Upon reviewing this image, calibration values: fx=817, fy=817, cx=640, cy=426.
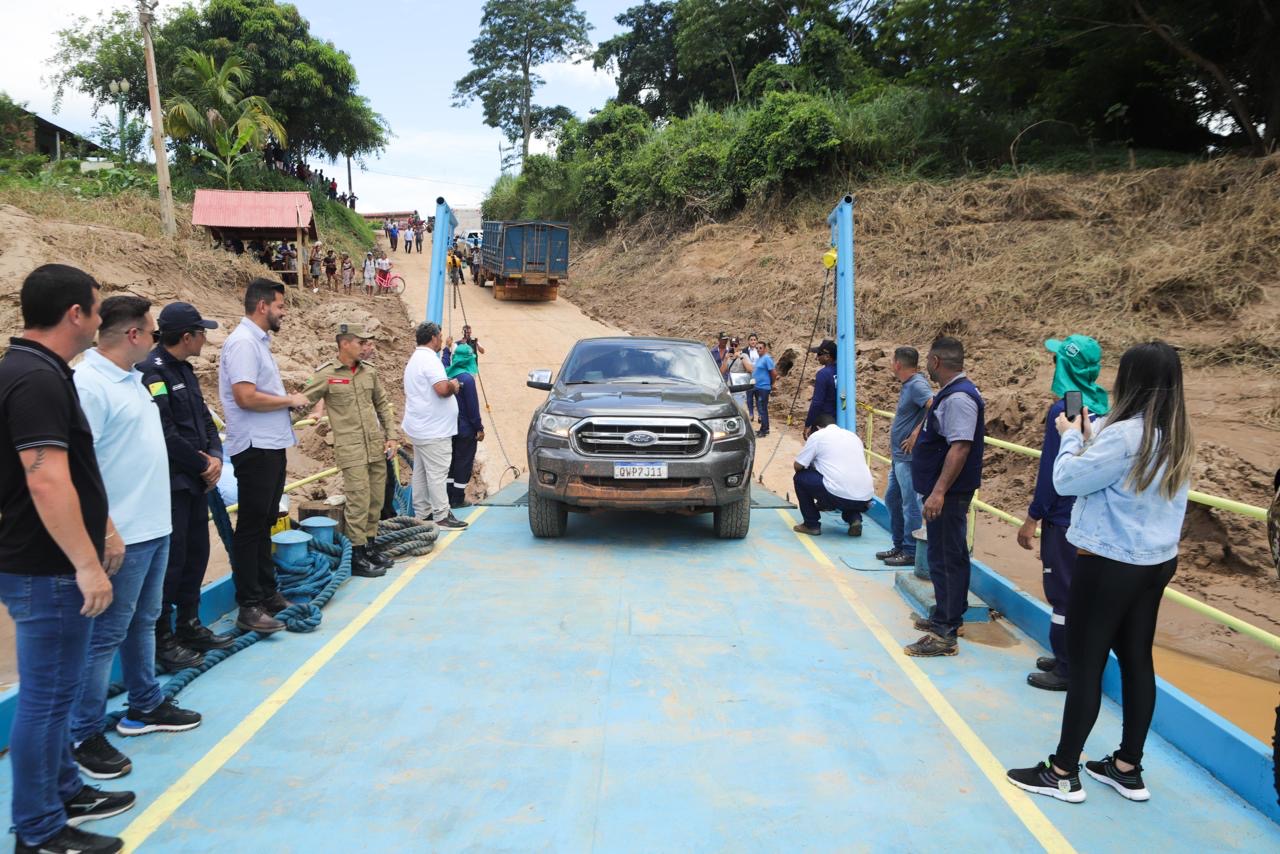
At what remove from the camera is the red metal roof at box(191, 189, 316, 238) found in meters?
27.3

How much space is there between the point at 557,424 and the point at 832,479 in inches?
103

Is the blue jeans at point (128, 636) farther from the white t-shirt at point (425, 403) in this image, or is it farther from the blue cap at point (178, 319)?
the white t-shirt at point (425, 403)

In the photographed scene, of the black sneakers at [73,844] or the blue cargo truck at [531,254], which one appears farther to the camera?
the blue cargo truck at [531,254]

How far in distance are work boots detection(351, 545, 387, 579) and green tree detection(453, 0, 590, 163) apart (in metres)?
56.0

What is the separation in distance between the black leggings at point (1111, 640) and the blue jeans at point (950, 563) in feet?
4.90

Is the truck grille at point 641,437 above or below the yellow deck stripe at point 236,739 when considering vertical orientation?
above

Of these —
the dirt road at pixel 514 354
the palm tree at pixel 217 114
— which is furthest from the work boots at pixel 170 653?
the palm tree at pixel 217 114

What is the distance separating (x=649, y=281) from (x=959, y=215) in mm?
11342

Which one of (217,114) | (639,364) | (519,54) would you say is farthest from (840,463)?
(519,54)

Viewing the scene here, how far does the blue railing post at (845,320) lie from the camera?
905cm

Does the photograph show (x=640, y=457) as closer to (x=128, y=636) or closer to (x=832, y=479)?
(x=832, y=479)

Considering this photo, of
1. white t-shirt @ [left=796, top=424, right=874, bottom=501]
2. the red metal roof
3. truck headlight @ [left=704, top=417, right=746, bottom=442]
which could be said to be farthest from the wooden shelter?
white t-shirt @ [left=796, top=424, right=874, bottom=501]

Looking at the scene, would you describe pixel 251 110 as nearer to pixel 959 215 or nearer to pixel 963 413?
pixel 959 215

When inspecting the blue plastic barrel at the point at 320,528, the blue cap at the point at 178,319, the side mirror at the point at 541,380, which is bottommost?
the blue plastic barrel at the point at 320,528
